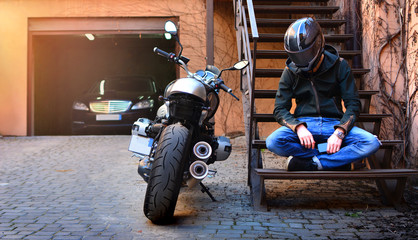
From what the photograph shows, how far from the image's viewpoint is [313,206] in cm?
411

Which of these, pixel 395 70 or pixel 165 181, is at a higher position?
pixel 395 70

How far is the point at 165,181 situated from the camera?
10.9 feet

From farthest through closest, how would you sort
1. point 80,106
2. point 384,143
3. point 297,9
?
1. point 80,106
2. point 297,9
3. point 384,143

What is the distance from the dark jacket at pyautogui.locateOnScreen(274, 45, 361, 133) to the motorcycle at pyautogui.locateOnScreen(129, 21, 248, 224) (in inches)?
19.6

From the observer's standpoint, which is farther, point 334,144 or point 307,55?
point 307,55

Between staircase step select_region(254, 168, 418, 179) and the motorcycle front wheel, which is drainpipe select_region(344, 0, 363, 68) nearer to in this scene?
staircase step select_region(254, 168, 418, 179)

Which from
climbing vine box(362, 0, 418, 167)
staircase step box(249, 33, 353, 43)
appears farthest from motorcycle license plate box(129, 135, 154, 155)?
climbing vine box(362, 0, 418, 167)

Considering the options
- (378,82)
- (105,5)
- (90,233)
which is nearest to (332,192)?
(378,82)

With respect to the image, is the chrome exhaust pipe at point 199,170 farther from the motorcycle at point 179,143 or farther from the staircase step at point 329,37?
the staircase step at point 329,37

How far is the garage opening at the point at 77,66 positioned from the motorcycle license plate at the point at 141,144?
425 inches

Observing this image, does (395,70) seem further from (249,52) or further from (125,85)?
(125,85)

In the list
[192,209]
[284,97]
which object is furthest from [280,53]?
[192,209]

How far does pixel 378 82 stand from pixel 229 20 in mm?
5788

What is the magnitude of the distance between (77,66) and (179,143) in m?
15.1
